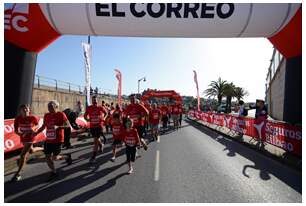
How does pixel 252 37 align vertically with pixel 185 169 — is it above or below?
above

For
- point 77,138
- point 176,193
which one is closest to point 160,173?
point 176,193

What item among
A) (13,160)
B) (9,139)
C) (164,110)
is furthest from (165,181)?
(164,110)

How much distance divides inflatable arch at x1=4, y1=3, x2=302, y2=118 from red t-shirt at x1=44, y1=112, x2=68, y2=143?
2.70 m

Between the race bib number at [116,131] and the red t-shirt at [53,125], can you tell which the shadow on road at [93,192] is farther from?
the race bib number at [116,131]

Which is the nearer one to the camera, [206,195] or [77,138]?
[206,195]

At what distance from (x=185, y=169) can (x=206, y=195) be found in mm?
1959

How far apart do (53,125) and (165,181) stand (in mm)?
2892

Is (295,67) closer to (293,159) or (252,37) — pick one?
(252,37)

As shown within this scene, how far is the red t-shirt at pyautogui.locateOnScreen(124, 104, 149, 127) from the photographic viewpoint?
8.76m

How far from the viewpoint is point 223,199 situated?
468 cm

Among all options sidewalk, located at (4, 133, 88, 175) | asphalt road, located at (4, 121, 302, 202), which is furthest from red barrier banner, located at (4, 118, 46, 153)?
asphalt road, located at (4, 121, 302, 202)

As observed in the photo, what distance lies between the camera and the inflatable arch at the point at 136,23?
24.4 ft

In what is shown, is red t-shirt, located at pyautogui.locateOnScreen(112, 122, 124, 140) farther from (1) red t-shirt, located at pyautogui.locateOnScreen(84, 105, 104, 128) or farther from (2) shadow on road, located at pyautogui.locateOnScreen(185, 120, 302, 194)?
(2) shadow on road, located at pyautogui.locateOnScreen(185, 120, 302, 194)

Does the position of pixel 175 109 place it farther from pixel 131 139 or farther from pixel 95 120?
pixel 131 139
